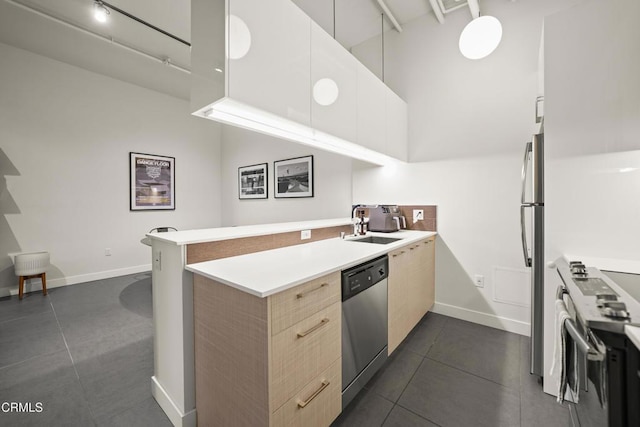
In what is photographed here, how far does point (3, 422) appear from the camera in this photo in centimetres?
142

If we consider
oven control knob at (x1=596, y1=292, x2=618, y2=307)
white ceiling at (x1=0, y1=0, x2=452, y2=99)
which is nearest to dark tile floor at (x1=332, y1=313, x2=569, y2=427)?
oven control knob at (x1=596, y1=292, x2=618, y2=307)

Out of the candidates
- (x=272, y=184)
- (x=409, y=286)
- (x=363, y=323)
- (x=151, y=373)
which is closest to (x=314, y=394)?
(x=363, y=323)

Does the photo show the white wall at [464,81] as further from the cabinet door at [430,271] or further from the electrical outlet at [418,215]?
the cabinet door at [430,271]

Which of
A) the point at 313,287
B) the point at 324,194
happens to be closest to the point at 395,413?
the point at 313,287

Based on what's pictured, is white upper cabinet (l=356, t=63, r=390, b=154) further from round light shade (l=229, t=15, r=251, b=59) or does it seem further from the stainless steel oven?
the stainless steel oven

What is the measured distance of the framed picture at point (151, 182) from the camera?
453 centimetres

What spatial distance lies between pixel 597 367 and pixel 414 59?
10.3 feet

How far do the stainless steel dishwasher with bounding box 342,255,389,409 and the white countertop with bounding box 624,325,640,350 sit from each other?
980mm

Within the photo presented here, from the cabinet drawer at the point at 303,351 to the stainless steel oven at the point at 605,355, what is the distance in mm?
912

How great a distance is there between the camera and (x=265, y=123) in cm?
157

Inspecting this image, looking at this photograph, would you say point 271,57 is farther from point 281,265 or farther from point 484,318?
point 484,318

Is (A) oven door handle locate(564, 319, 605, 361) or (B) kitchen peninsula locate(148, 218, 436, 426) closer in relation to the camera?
(A) oven door handle locate(564, 319, 605, 361)

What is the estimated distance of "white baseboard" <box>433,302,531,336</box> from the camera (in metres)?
2.38

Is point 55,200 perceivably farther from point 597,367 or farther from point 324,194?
point 597,367
